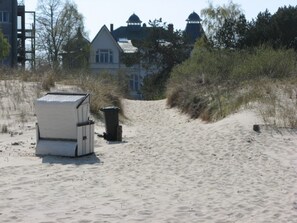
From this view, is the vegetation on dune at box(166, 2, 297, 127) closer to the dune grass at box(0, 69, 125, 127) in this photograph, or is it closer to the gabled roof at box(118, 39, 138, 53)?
the dune grass at box(0, 69, 125, 127)

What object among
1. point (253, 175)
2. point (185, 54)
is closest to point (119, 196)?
point (253, 175)

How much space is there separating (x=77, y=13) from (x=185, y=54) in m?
17.2

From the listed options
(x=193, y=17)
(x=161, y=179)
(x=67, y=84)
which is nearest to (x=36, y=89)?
(x=67, y=84)

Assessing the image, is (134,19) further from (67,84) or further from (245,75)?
(67,84)

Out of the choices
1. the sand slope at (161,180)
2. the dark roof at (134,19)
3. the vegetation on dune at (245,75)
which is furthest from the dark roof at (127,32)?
the sand slope at (161,180)

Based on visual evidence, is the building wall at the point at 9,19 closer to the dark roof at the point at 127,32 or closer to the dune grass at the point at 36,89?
the dark roof at the point at 127,32

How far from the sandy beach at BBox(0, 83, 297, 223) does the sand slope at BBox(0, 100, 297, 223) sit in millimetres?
13

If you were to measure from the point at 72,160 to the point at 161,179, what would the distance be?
266 centimetres

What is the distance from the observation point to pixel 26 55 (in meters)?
64.2

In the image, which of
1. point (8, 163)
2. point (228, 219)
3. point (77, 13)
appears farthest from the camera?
point (77, 13)

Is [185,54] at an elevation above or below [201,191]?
above

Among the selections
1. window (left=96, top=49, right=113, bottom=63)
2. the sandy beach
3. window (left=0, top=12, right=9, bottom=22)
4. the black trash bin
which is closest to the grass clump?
the sandy beach

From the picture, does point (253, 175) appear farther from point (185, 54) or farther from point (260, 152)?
point (185, 54)

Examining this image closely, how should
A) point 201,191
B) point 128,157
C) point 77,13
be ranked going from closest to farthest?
1. point 201,191
2. point 128,157
3. point 77,13
